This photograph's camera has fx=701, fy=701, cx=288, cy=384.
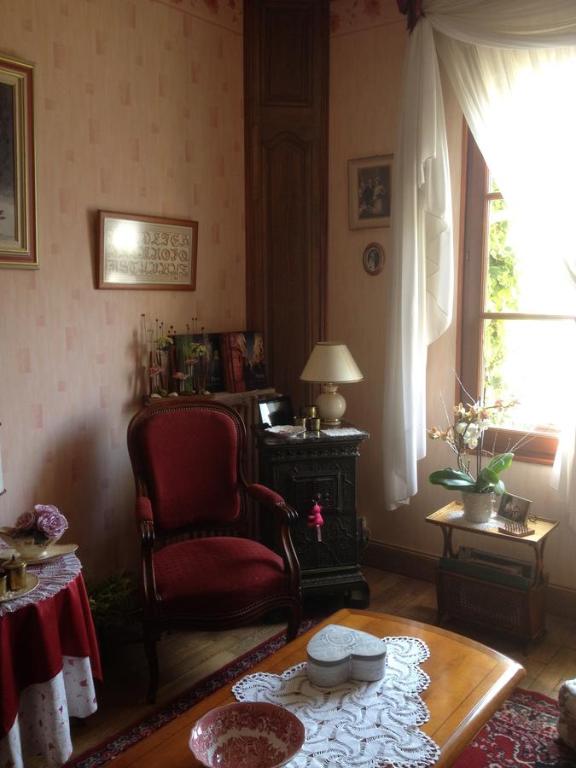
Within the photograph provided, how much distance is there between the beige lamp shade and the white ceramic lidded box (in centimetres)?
148

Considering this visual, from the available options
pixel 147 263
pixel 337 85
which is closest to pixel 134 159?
pixel 147 263

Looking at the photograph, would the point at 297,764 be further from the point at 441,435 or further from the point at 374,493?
the point at 374,493

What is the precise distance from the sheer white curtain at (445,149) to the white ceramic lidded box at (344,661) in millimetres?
1467

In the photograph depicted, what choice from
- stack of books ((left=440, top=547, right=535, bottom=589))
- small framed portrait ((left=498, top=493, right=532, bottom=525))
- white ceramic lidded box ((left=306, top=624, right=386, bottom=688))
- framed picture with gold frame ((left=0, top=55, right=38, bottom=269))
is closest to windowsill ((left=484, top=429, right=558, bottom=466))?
small framed portrait ((left=498, top=493, right=532, bottom=525))

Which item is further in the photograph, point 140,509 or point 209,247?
point 209,247

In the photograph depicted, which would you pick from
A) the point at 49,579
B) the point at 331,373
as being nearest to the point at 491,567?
the point at 331,373

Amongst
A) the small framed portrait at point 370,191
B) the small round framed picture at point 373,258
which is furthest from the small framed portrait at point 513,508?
the small framed portrait at point 370,191

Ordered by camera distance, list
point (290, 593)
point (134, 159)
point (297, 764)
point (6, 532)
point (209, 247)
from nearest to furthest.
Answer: point (297, 764), point (6, 532), point (290, 593), point (134, 159), point (209, 247)

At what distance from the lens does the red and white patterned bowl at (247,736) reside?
5.24 ft

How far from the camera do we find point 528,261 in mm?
3146

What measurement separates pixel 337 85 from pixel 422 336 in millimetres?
1428

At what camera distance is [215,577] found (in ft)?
8.50

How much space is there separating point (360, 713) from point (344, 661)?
0.16 meters

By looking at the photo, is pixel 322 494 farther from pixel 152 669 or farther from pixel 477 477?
pixel 152 669
